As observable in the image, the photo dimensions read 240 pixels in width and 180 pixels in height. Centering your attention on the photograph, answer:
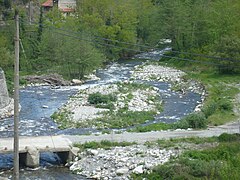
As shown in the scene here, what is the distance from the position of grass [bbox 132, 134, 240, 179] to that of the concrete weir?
411cm

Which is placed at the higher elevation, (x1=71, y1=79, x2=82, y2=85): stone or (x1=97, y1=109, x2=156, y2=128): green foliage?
(x1=97, y1=109, x2=156, y2=128): green foliage

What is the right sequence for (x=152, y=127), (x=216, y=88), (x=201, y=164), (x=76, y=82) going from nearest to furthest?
(x=201, y=164) → (x=152, y=127) → (x=216, y=88) → (x=76, y=82)

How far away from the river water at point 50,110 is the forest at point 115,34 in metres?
3.10

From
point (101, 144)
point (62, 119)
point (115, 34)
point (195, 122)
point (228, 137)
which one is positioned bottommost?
point (62, 119)

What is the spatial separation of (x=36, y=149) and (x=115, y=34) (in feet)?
133

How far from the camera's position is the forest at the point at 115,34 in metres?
47.7

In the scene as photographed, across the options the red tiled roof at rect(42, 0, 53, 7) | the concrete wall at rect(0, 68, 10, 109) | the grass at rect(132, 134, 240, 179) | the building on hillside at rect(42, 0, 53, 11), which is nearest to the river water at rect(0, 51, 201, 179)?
the concrete wall at rect(0, 68, 10, 109)

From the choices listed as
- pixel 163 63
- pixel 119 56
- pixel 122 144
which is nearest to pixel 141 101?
pixel 122 144

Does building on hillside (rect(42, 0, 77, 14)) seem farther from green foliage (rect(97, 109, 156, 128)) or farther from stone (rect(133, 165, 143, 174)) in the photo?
stone (rect(133, 165, 143, 174))

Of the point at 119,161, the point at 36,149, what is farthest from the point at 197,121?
the point at 36,149

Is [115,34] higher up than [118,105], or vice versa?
[115,34]

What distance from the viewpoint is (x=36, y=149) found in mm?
23000

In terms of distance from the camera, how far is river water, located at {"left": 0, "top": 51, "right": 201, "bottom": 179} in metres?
22.5

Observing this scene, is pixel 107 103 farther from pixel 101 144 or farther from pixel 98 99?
pixel 101 144
